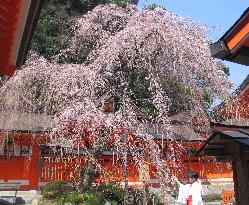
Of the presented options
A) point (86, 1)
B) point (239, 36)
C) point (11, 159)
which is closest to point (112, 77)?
point (11, 159)

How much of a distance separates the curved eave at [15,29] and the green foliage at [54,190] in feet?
32.0

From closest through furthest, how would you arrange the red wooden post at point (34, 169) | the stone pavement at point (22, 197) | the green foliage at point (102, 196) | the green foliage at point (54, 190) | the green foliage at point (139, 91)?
the green foliage at point (102, 196), the green foliage at point (139, 91), the stone pavement at point (22, 197), the green foliage at point (54, 190), the red wooden post at point (34, 169)

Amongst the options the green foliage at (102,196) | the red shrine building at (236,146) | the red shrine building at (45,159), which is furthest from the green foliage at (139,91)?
the red shrine building at (236,146)

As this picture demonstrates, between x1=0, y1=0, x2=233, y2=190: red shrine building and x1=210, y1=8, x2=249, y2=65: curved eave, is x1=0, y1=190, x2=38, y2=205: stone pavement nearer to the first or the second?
x1=0, y1=0, x2=233, y2=190: red shrine building

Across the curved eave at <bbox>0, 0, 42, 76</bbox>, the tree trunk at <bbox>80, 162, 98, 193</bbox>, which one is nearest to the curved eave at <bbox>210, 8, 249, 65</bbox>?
the curved eave at <bbox>0, 0, 42, 76</bbox>

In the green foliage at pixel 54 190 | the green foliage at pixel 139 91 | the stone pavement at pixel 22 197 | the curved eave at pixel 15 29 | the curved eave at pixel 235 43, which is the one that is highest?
the green foliage at pixel 139 91

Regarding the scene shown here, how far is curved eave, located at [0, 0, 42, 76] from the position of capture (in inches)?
151

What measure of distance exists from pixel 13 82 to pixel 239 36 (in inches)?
403

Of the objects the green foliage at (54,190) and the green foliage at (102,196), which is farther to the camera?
the green foliage at (54,190)

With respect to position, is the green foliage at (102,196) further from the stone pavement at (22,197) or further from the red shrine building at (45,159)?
the red shrine building at (45,159)

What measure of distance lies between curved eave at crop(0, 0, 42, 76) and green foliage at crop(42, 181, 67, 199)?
32.0 ft

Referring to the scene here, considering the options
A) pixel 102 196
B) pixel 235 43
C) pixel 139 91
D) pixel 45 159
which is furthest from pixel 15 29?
pixel 45 159

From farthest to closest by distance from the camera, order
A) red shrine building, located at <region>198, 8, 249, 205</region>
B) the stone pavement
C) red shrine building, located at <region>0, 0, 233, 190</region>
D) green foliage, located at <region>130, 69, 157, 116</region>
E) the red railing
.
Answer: the red railing < red shrine building, located at <region>0, 0, 233, 190</region> < the stone pavement < green foliage, located at <region>130, 69, 157, 116</region> < red shrine building, located at <region>198, 8, 249, 205</region>

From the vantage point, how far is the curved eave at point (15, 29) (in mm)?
3839
